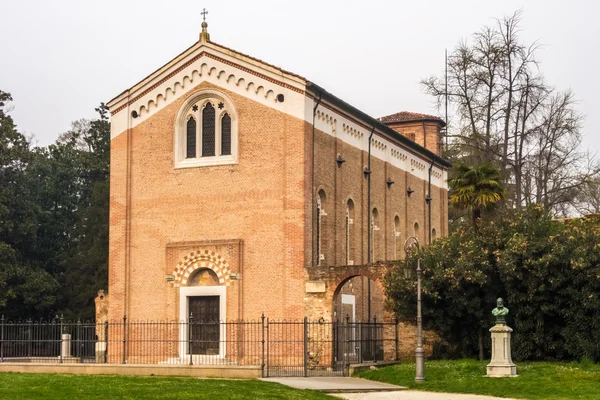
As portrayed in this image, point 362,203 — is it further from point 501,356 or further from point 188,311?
point 501,356

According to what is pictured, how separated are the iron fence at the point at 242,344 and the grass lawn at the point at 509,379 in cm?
213

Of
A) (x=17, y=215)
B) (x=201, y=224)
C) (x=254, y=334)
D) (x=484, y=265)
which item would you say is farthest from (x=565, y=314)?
(x=17, y=215)

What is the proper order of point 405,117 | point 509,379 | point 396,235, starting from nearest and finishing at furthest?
1. point 509,379
2. point 396,235
3. point 405,117

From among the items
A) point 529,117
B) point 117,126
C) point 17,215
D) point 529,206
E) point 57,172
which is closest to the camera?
point 529,206

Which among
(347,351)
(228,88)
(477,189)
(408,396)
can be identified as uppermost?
(228,88)

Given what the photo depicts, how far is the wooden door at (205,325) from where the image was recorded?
34500 millimetres

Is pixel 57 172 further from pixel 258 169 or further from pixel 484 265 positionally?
pixel 484 265

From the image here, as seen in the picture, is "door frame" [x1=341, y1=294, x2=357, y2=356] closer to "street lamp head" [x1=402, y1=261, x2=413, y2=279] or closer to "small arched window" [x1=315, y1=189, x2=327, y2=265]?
"small arched window" [x1=315, y1=189, x2=327, y2=265]

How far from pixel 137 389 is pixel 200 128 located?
14718 millimetres

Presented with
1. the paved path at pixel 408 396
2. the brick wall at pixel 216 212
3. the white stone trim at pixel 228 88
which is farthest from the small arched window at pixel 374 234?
the paved path at pixel 408 396

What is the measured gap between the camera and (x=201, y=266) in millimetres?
35188

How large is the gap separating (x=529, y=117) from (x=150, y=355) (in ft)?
75.1

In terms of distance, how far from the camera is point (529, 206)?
34.2 meters

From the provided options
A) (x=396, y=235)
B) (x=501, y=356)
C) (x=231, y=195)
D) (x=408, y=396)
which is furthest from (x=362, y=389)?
(x=396, y=235)
